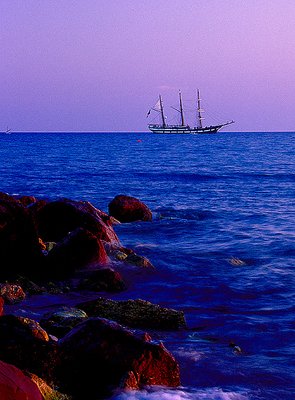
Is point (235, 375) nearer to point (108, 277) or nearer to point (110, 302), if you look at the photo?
point (110, 302)

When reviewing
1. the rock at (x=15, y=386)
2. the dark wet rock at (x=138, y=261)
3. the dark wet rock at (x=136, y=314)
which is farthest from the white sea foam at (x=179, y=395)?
the dark wet rock at (x=138, y=261)

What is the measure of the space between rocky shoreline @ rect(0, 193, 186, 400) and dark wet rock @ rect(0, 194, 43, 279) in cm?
2

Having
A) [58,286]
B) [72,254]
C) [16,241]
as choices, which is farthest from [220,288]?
[16,241]

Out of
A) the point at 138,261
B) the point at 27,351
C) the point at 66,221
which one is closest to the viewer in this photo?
the point at 27,351

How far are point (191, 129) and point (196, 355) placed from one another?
552 feet

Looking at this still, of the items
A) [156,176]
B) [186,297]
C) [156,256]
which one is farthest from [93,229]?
[156,176]

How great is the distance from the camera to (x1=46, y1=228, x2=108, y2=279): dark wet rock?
11297 mm

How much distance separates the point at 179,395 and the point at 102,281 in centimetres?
482

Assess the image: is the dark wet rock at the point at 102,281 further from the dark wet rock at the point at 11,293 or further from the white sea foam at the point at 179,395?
the white sea foam at the point at 179,395

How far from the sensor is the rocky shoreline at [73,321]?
5.96m

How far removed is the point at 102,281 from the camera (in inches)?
429

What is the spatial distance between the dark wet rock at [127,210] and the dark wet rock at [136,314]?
11282 mm

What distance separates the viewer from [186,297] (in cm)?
1105

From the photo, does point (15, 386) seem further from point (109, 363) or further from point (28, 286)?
point (28, 286)
